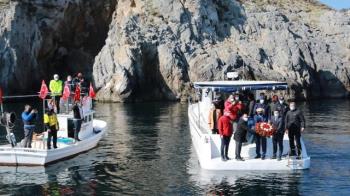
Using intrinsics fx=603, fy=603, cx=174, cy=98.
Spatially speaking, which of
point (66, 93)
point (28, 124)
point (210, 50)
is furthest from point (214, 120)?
point (210, 50)

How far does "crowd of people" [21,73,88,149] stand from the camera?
32.8m

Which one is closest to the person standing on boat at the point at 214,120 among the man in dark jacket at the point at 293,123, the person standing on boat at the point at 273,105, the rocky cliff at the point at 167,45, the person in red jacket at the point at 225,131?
the person in red jacket at the point at 225,131

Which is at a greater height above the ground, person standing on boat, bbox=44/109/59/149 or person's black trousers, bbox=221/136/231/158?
person standing on boat, bbox=44/109/59/149

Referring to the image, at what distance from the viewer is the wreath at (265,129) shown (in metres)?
29.4

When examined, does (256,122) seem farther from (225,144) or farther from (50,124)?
(50,124)

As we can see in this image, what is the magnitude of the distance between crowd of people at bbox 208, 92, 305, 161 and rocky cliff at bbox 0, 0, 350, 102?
180 ft

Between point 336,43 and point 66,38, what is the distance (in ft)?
156

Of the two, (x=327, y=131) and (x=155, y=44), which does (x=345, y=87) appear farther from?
(x=327, y=131)

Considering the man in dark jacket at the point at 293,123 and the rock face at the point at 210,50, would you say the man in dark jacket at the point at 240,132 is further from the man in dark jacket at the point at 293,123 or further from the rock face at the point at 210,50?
the rock face at the point at 210,50

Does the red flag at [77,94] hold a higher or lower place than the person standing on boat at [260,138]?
higher

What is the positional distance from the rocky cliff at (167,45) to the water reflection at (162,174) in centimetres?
4539

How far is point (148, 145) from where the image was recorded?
40156 mm

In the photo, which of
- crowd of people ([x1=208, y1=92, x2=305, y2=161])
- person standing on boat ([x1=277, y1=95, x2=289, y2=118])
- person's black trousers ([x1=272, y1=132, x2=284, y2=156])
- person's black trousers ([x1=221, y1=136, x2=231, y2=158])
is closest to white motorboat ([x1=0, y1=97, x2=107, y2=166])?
crowd of people ([x1=208, y1=92, x2=305, y2=161])

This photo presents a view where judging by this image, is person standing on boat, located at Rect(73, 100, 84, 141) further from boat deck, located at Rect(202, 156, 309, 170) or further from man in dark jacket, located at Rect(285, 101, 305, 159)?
man in dark jacket, located at Rect(285, 101, 305, 159)
